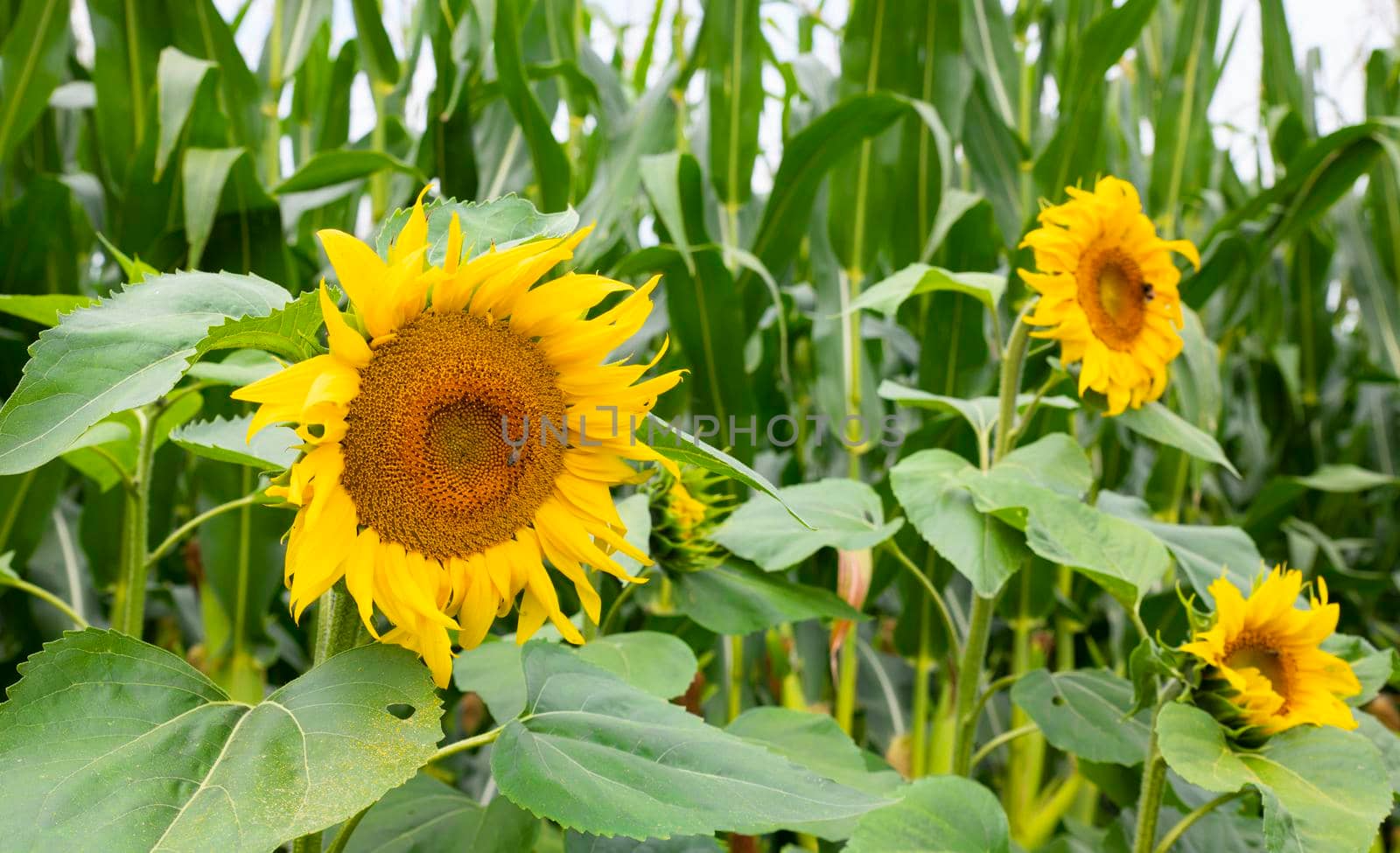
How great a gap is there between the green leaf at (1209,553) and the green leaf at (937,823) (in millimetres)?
258

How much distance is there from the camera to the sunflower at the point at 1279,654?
2.31 ft

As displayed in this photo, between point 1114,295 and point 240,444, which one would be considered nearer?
point 240,444

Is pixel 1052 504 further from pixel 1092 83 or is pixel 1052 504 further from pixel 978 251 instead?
pixel 1092 83

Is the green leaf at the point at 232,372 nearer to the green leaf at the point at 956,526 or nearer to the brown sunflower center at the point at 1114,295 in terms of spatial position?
the green leaf at the point at 956,526

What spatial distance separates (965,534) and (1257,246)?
1.01m

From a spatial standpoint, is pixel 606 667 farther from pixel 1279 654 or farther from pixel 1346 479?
pixel 1346 479

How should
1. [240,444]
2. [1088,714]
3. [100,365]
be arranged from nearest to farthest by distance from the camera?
[100,365] < [240,444] < [1088,714]

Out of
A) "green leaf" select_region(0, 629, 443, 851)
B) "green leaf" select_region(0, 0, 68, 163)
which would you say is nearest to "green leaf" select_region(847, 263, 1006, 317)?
"green leaf" select_region(0, 629, 443, 851)

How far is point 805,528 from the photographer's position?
79 centimetres

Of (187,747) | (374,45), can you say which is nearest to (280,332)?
(187,747)

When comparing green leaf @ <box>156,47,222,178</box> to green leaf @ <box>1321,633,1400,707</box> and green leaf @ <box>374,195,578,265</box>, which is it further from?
green leaf @ <box>1321,633,1400,707</box>

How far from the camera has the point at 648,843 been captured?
0.64m

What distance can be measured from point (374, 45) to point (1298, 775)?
1.38 meters

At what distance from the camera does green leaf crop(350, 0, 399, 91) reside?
1375 millimetres
